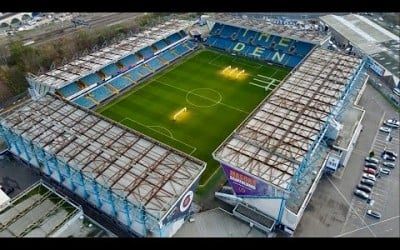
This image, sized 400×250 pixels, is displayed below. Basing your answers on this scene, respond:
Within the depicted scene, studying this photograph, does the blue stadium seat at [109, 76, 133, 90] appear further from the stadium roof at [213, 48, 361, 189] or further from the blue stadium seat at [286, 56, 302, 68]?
the blue stadium seat at [286, 56, 302, 68]

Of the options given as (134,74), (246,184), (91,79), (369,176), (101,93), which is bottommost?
(369,176)

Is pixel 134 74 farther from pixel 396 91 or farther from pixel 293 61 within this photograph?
pixel 396 91

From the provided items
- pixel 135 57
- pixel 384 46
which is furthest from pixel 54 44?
pixel 384 46

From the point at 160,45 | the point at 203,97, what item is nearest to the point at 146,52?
the point at 160,45

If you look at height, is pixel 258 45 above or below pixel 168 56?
above

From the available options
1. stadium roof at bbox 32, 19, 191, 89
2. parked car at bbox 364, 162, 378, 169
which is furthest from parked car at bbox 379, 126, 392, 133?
stadium roof at bbox 32, 19, 191, 89

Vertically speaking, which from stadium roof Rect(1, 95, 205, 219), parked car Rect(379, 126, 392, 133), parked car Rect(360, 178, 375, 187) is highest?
stadium roof Rect(1, 95, 205, 219)

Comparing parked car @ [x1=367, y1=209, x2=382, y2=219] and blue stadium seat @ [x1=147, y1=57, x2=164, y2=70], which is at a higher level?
blue stadium seat @ [x1=147, y1=57, x2=164, y2=70]
